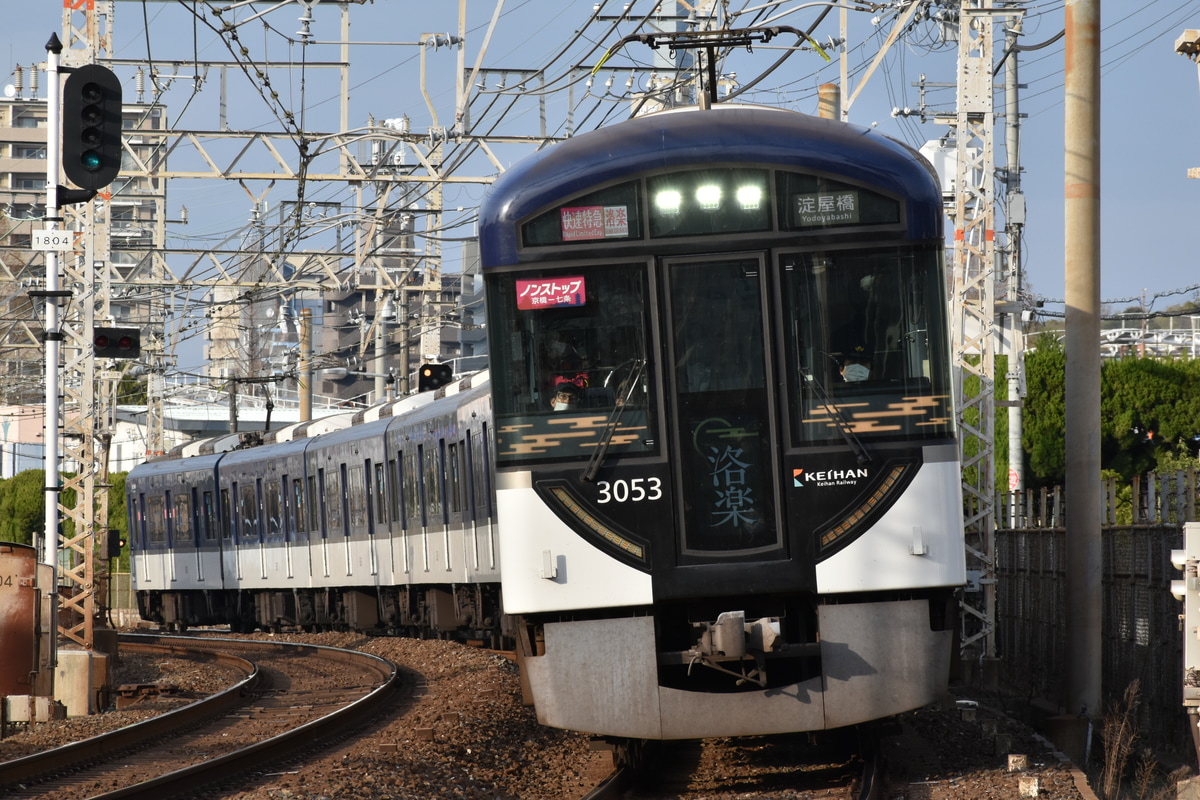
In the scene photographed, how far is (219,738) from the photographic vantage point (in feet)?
42.5

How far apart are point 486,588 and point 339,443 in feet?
19.5

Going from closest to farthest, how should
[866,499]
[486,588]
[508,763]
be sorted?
1. [866,499]
2. [508,763]
3. [486,588]

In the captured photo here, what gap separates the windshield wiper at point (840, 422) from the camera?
847 cm

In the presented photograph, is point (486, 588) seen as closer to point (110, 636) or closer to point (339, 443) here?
point (110, 636)

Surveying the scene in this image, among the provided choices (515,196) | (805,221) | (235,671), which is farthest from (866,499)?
(235,671)

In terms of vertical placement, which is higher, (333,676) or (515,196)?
(515,196)

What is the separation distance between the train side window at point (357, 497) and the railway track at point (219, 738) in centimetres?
182

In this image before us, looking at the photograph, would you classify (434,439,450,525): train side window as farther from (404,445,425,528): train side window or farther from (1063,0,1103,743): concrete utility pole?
(1063,0,1103,743): concrete utility pole

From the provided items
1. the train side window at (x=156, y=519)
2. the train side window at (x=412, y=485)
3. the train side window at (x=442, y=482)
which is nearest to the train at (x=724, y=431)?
the train side window at (x=442, y=482)

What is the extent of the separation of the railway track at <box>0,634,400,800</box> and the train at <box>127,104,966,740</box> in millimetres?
2642

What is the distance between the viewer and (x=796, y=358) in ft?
28.0

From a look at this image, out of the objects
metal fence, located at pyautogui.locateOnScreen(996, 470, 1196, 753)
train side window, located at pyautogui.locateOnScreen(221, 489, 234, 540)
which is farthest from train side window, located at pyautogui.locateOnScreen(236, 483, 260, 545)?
metal fence, located at pyautogui.locateOnScreen(996, 470, 1196, 753)

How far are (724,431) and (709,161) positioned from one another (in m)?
1.42

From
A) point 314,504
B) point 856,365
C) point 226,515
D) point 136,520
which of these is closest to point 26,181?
point 136,520
